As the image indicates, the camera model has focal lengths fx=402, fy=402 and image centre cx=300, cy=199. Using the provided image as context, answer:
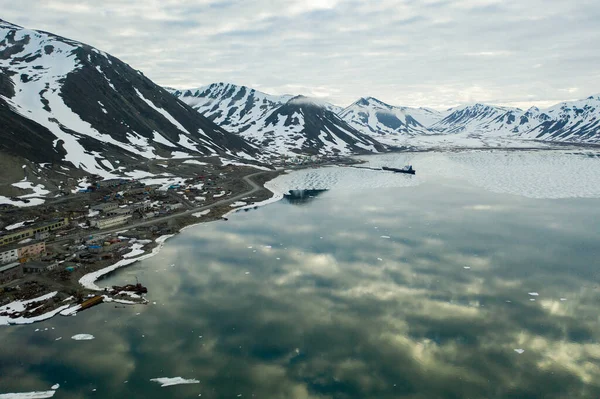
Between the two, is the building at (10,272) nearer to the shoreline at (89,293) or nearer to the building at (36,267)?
the building at (36,267)

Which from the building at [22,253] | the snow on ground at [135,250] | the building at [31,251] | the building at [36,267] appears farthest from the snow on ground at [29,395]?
the building at [31,251]

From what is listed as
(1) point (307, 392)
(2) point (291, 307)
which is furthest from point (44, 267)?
(1) point (307, 392)

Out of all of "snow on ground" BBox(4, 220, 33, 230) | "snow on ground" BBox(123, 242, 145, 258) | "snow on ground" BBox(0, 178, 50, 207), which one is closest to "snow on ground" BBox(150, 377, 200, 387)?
"snow on ground" BBox(123, 242, 145, 258)

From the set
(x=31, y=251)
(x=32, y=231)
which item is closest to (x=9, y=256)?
(x=31, y=251)

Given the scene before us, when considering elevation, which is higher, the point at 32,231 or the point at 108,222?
the point at 108,222

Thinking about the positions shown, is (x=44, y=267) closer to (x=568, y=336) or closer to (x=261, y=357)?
(x=261, y=357)

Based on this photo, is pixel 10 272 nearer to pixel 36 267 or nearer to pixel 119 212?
pixel 36 267
